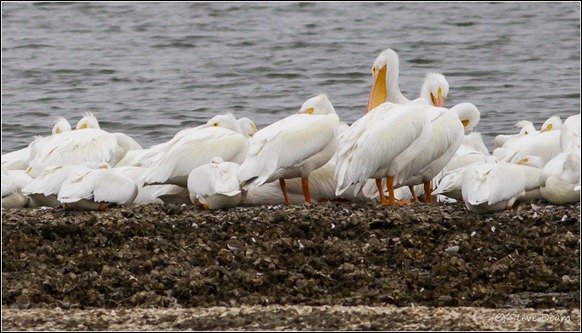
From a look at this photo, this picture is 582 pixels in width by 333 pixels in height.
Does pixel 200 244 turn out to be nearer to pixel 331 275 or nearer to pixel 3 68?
pixel 331 275

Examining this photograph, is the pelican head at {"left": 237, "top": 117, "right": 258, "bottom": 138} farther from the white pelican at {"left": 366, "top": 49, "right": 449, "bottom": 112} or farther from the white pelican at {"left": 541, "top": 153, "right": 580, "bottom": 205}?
the white pelican at {"left": 541, "top": 153, "right": 580, "bottom": 205}

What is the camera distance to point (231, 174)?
27.7ft

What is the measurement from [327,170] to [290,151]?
713 millimetres

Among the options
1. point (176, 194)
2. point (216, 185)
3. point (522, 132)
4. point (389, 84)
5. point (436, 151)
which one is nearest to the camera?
point (216, 185)

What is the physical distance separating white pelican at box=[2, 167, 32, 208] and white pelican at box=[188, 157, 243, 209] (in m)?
1.31

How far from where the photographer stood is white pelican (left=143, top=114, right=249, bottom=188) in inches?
346

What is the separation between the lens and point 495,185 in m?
7.87

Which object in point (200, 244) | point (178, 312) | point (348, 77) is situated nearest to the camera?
point (178, 312)

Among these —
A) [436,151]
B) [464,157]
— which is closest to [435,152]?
[436,151]

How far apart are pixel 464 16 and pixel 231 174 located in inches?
727

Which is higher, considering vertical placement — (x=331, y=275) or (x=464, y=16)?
(x=331, y=275)

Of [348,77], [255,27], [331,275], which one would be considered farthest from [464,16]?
[331,275]

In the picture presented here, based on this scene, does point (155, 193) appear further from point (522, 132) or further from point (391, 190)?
point (522, 132)

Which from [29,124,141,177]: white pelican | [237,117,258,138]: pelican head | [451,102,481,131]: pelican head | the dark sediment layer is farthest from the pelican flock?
[237,117,258,138]: pelican head
